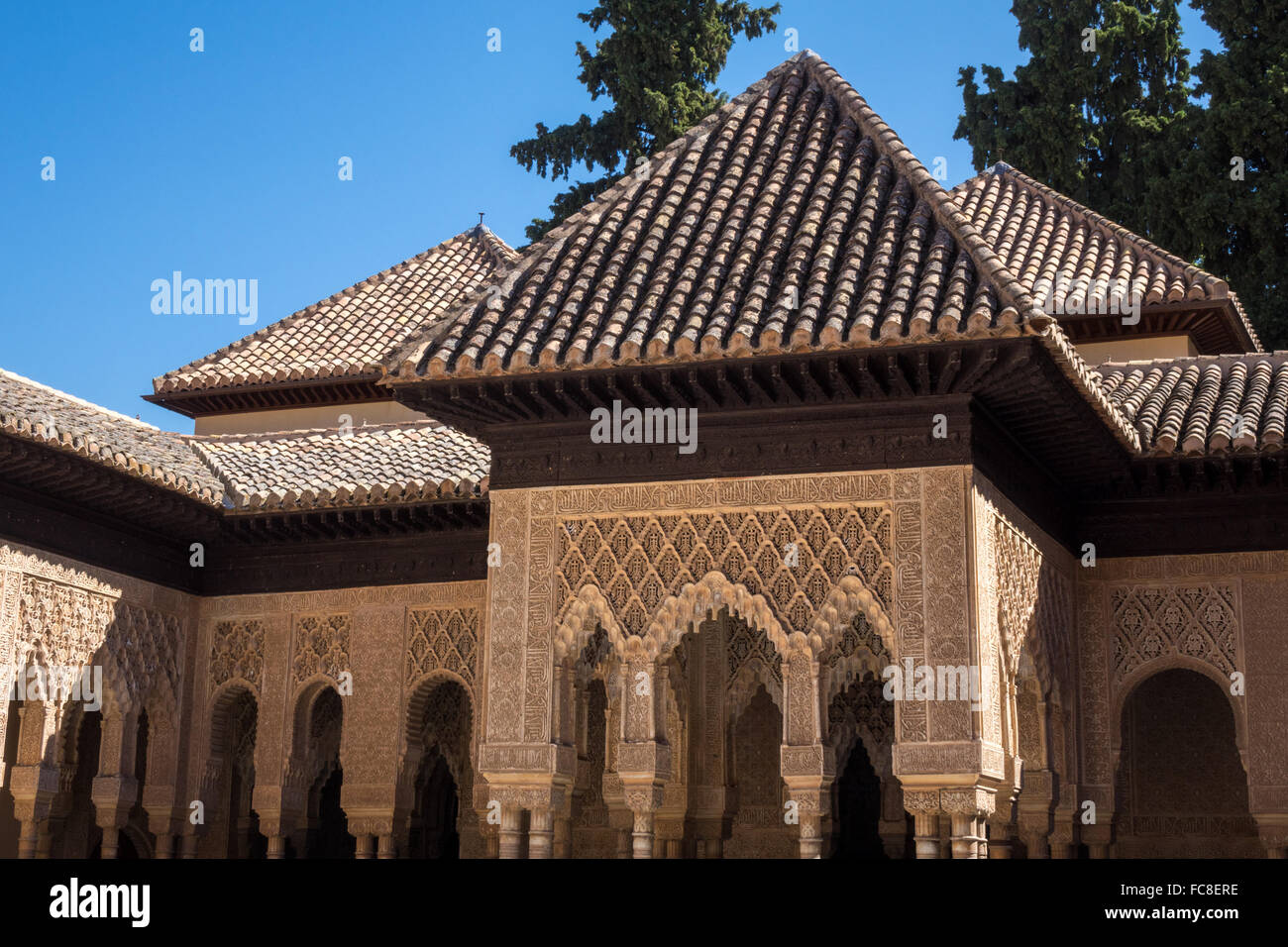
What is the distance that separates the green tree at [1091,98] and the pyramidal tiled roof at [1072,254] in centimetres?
505

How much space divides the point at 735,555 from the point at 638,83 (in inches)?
610

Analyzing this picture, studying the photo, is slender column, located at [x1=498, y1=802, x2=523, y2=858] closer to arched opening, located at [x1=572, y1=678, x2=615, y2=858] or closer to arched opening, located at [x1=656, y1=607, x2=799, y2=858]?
arched opening, located at [x1=656, y1=607, x2=799, y2=858]

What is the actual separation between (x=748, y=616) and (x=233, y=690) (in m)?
5.55

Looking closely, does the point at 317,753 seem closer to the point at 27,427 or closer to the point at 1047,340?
the point at 27,427

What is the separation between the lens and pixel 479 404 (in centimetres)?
977

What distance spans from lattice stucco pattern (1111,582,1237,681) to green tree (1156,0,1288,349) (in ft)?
31.2

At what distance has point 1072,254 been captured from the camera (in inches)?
626

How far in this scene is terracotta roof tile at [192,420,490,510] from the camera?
492 inches

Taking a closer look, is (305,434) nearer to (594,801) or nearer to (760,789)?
(594,801)

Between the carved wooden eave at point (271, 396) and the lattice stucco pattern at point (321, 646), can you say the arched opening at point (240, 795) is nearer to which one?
the lattice stucco pattern at point (321, 646)

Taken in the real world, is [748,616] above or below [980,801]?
above

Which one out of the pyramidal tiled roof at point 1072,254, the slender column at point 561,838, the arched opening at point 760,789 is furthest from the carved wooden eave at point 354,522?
the pyramidal tiled roof at point 1072,254

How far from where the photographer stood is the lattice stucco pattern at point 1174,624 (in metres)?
11.3
